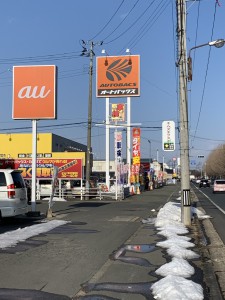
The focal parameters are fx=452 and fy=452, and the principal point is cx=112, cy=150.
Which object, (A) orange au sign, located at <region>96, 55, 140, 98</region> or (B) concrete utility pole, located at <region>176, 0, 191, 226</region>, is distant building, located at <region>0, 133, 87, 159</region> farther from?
(B) concrete utility pole, located at <region>176, 0, 191, 226</region>

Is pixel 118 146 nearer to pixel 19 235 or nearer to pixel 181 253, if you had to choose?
pixel 19 235

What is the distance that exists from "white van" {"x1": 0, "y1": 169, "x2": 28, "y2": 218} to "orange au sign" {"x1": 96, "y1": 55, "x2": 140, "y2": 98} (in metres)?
32.3

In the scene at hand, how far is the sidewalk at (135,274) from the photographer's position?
677 cm

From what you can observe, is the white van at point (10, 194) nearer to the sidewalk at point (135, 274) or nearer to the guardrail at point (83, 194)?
the sidewalk at point (135, 274)

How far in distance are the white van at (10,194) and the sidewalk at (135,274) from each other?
5263 millimetres

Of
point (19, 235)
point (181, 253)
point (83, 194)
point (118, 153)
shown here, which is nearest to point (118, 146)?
point (118, 153)

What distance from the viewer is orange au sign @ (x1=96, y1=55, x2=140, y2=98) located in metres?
47.4

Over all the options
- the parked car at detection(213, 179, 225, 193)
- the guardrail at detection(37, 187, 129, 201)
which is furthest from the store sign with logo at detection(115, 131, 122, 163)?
the parked car at detection(213, 179, 225, 193)

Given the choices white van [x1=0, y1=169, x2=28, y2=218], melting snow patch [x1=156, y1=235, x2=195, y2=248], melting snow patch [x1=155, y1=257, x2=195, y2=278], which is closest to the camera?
melting snow patch [x1=155, y1=257, x2=195, y2=278]

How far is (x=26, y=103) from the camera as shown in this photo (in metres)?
20.9

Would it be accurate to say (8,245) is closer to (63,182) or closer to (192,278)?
(192,278)

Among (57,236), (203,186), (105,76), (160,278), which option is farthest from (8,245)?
(203,186)

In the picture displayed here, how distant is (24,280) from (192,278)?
283cm

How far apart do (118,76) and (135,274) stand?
134 ft
